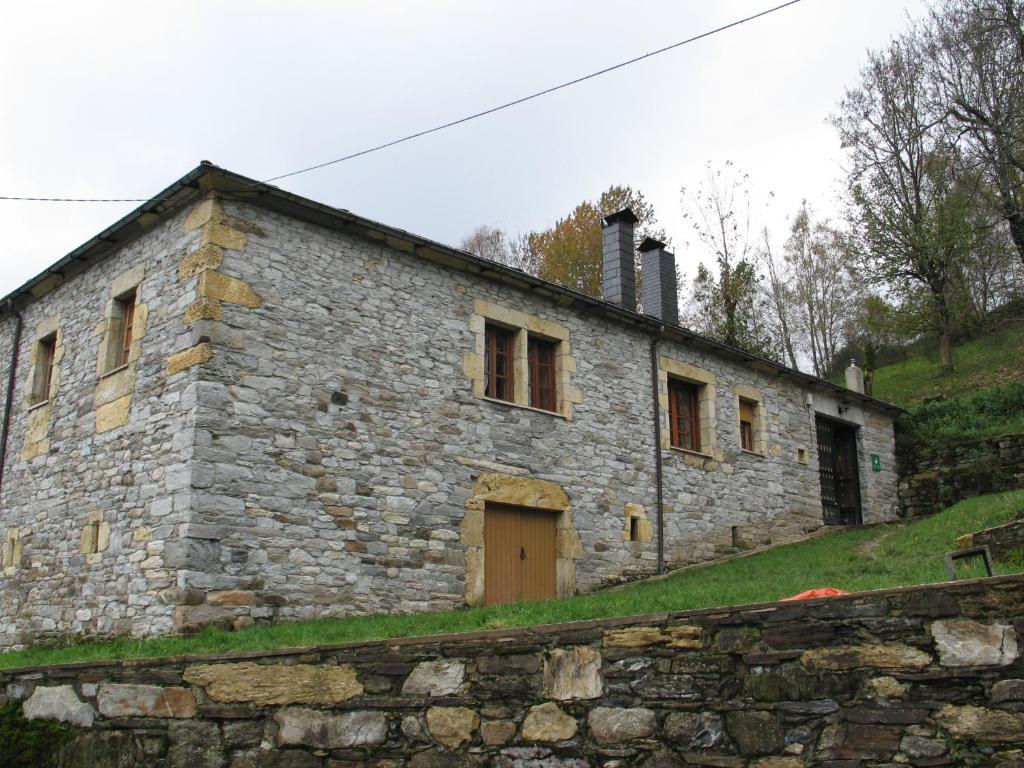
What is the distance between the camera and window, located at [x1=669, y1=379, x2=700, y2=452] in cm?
1396

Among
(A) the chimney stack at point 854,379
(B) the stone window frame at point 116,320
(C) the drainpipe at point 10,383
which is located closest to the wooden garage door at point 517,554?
(B) the stone window frame at point 116,320

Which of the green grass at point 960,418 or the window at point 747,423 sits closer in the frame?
the window at point 747,423

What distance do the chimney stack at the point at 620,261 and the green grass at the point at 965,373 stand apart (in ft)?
33.4

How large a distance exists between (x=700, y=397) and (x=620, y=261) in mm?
2501

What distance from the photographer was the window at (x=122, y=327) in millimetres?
10609

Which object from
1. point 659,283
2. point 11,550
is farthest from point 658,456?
point 11,550

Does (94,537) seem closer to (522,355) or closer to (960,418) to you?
(522,355)

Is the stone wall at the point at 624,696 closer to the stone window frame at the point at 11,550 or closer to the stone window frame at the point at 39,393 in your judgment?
the stone window frame at the point at 11,550

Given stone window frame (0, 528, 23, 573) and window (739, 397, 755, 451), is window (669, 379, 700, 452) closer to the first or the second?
window (739, 397, 755, 451)

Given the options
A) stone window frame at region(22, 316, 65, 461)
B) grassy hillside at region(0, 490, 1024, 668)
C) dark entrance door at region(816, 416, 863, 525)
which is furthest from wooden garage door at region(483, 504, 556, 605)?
dark entrance door at region(816, 416, 863, 525)

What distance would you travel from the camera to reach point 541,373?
12203 mm

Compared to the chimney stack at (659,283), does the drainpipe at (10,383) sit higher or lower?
lower

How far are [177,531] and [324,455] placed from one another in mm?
1605

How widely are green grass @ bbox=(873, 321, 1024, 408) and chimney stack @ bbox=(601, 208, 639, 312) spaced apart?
10193mm
